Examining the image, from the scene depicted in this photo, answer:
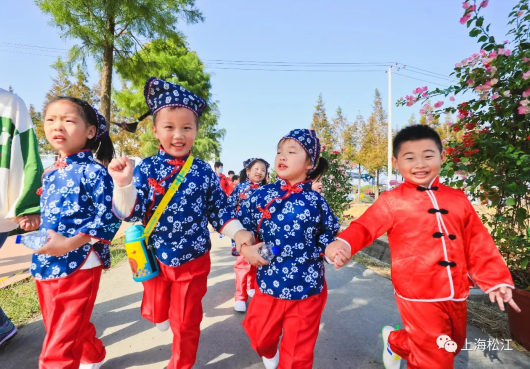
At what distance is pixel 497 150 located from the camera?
9.33ft

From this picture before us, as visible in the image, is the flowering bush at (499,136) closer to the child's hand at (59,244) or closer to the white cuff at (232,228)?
the white cuff at (232,228)

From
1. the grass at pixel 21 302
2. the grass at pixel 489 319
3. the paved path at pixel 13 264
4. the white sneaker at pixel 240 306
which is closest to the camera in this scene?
the grass at pixel 489 319

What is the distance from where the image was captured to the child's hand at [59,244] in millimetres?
1600

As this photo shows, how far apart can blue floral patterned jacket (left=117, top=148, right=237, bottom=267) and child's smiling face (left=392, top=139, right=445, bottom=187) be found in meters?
1.22

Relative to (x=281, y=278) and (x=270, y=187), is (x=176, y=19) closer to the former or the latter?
(x=270, y=187)

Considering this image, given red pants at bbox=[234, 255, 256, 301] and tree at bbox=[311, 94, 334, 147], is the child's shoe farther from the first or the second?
tree at bbox=[311, 94, 334, 147]

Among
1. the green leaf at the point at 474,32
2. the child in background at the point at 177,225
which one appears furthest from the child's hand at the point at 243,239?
A: the green leaf at the point at 474,32

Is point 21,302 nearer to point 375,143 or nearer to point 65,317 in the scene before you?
point 65,317

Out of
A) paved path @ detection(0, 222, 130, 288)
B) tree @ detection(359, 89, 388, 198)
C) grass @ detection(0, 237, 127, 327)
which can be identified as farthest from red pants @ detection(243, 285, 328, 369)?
tree @ detection(359, 89, 388, 198)

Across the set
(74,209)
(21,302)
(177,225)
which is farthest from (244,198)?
(21,302)

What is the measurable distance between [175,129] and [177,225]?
0.64 m

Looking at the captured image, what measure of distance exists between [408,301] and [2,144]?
2.85 m

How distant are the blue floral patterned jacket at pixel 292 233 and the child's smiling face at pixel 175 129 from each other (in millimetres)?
644

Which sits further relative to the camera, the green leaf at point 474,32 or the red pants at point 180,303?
the green leaf at point 474,32
